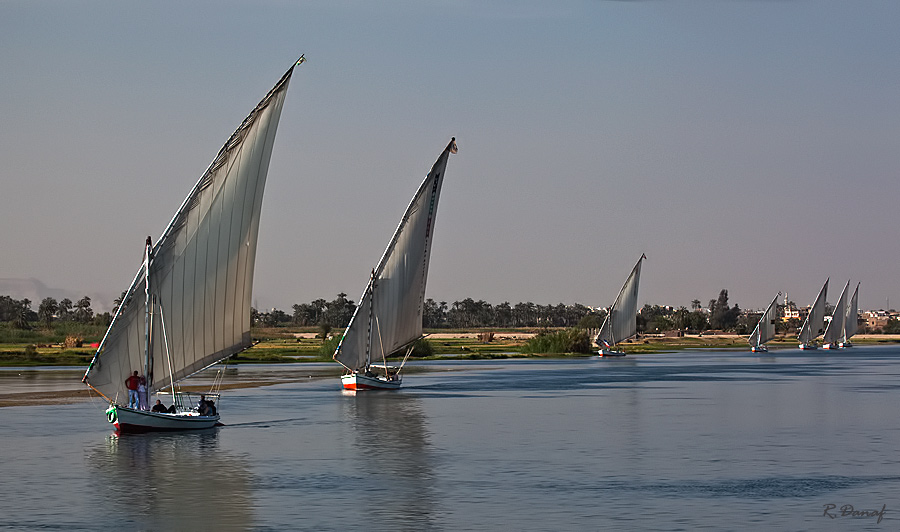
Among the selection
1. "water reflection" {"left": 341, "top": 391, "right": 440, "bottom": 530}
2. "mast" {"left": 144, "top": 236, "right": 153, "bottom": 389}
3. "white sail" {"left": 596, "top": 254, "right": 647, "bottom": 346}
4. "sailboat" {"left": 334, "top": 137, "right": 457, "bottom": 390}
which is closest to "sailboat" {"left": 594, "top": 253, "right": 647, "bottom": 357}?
"white sail" {"left": 596, "top": 254, "right": 647, "bottom": 346}

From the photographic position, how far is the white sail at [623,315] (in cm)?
17825

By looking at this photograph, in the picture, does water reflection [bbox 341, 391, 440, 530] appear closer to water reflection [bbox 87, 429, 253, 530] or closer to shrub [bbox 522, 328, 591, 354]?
water reflection [bbox 87, 429, 253, 530]

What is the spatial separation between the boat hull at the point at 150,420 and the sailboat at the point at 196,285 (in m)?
0.05

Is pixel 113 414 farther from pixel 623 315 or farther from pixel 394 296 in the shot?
pixel 623 315

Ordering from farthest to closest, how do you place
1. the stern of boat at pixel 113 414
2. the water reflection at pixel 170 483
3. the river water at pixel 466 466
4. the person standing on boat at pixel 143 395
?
the stern of boat at pixel 113 414 → the person standing on boat at pixel 143 395 → the river water at pixel 466 466 → the water reflection at pixel 170 483

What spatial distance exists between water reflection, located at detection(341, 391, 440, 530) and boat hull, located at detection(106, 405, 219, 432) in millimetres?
6913

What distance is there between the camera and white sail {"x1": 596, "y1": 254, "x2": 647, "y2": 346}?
178m

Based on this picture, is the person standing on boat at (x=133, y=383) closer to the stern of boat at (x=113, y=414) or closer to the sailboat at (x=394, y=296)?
the stern of boat at (x=113, y=414)

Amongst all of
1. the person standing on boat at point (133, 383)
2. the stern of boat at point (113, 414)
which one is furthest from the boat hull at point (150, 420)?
the person standing on boat at point (133, 383)

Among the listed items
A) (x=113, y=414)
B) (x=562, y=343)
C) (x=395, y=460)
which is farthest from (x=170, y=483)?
(x=562, y=343)

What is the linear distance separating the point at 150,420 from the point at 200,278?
6.86 metres

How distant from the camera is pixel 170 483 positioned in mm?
36906

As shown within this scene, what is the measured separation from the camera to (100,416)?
61.2m

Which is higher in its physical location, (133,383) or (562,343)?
(562,343)
